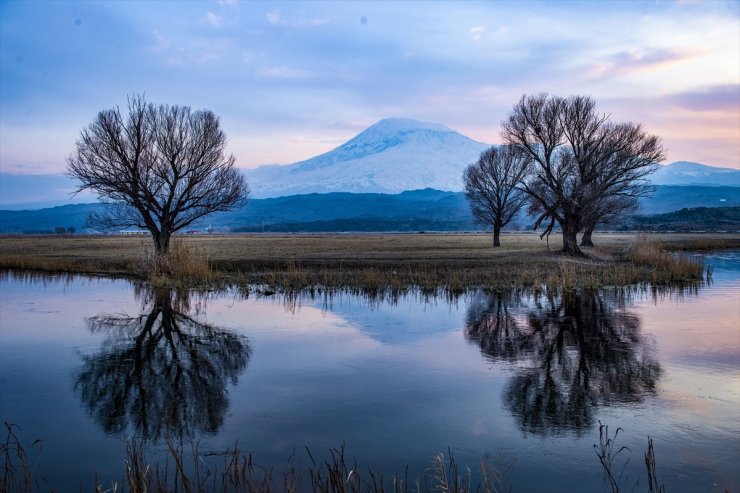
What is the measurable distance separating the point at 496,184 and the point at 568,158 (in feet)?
69.5

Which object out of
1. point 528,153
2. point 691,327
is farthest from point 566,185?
point 691,327

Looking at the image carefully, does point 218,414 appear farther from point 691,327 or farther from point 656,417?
point 691,327

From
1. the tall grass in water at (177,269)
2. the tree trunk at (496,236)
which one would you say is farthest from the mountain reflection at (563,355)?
the tree trunk at (496,236)

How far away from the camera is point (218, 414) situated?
10.9 m

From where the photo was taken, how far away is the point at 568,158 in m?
50.7

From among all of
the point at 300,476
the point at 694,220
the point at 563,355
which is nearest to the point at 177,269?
the point at 563,355

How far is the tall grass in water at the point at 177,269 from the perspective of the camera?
105 feet

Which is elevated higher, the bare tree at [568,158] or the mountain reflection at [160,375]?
the bare tree at [568,158]

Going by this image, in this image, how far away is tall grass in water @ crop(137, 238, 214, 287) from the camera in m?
31.9

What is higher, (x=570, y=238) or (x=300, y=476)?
(x=570, y=238)

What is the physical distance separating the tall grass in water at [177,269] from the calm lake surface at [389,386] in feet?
27.0

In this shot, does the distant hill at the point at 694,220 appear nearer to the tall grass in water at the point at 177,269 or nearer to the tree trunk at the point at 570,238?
the tree trunk at the point at 570,238

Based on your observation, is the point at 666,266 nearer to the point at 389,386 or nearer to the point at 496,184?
the point at 389,386

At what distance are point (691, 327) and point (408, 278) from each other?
50.3 feet
